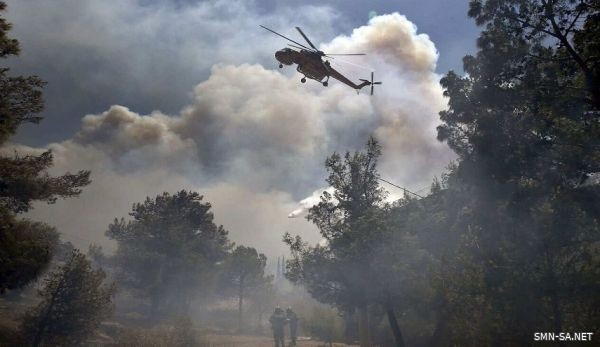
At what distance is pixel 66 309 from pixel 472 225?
2515cm

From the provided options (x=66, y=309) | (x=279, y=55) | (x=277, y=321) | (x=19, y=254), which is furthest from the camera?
(x=277, y=321)

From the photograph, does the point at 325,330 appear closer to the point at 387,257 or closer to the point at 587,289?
the point at 387,257

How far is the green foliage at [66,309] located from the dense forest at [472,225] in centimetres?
8

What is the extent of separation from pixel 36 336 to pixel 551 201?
27.6m

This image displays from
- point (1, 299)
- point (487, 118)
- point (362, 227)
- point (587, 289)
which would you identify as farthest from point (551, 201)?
point (1, 299)

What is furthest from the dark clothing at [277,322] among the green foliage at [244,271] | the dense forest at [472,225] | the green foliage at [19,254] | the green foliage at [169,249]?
the green foliage at [244,271]

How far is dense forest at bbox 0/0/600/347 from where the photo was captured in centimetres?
1424

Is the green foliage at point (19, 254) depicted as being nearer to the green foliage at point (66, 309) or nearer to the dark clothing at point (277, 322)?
the green foliage at point (66, 309)

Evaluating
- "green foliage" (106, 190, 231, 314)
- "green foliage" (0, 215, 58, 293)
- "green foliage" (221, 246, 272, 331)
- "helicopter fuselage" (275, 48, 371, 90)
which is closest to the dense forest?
"green foliage" (0, 215, 58, 293)

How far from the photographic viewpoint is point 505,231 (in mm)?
18031

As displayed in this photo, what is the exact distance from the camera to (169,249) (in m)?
49.7

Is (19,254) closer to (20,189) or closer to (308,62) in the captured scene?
(20,189)

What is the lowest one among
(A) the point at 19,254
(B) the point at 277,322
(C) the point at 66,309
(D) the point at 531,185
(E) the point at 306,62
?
(B) the point at 277,322

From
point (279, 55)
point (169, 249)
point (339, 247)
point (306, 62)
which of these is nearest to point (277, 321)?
point (339, 247)
